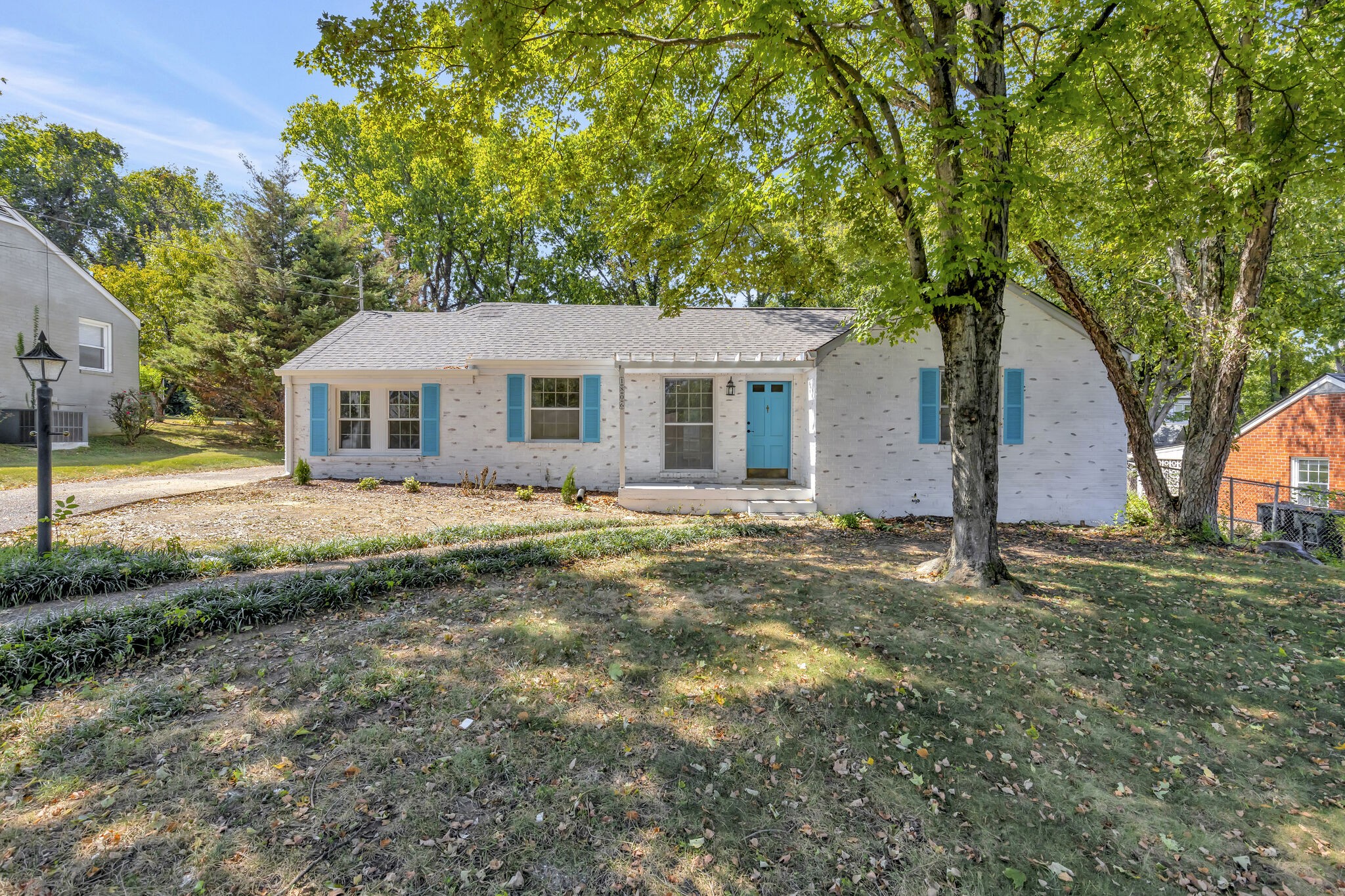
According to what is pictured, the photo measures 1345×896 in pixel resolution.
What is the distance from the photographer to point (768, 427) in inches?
465

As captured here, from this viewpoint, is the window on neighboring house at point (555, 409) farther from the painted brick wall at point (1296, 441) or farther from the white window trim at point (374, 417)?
the painted brick wall at point (1296, 441)

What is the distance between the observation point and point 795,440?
464 inches

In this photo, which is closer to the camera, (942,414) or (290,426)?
(942,414)

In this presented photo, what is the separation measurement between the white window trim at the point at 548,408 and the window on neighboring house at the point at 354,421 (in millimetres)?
4046

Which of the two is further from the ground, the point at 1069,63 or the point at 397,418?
the point at 1069,63

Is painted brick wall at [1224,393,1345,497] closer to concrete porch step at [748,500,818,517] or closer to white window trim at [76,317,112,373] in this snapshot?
concrete porch step at [748,500,818,517]

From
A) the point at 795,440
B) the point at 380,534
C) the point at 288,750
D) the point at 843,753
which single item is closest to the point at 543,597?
the point at 288,750

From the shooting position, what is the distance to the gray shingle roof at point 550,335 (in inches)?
487

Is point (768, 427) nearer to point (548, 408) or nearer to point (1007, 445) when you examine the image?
point (1007, 445)

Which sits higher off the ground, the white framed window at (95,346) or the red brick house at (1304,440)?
the white framed window at (95,346)

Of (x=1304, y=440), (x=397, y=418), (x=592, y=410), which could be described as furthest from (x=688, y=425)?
(x=1304, y=440)

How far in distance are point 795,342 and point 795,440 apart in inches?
87.0

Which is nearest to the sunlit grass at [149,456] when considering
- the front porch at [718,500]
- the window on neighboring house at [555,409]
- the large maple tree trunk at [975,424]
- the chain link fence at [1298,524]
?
the window on neighboring house at [555,409]

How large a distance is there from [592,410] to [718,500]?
3862 millimetres
